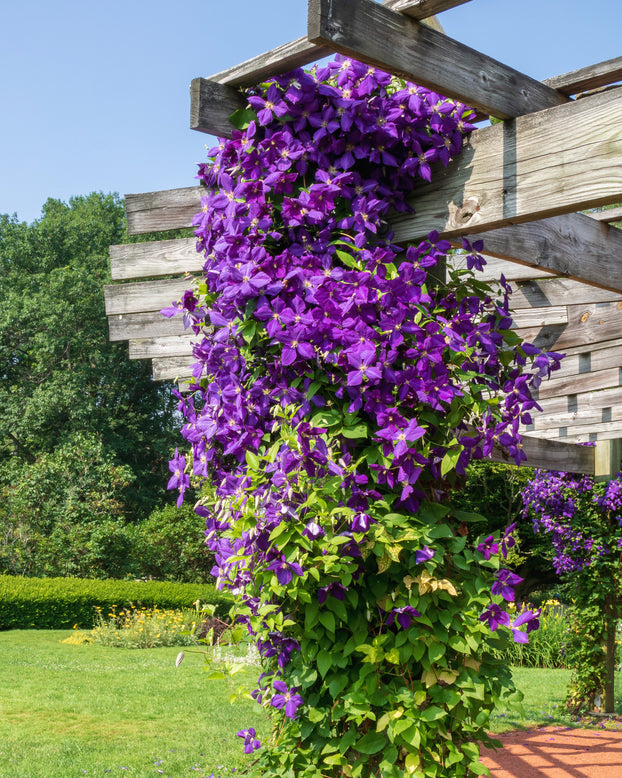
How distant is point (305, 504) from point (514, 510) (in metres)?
16.6

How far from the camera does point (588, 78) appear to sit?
2346 millimetres

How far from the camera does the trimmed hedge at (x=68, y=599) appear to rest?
13.8 m

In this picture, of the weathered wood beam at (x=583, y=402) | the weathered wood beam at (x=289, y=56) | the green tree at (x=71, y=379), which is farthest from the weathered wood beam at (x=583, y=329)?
the green tree at (x=71, y=379)

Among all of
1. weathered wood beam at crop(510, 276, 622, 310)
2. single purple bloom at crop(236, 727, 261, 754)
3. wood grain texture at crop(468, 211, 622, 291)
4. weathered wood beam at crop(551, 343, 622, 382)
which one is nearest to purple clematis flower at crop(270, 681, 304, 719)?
single purple bloom at crop(236, 727, 261, 754)

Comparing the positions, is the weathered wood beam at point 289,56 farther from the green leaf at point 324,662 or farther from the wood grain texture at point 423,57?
the green leaf at point 324,662

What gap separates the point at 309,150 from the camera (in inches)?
96.8

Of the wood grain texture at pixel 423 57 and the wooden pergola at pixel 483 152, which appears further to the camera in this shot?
the wooden pergola at pixel 483 152

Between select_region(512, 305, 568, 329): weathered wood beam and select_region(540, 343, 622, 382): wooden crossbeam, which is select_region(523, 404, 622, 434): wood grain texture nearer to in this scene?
select_region(540, 343, 622, 382): wooden crossbeam

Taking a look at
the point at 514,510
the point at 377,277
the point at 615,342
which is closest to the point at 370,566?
the point at 377,277

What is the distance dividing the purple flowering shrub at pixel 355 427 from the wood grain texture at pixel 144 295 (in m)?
1.32

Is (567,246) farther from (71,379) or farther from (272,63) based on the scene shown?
(71,379)

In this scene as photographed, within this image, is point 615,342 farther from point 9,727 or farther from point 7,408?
point 7,408

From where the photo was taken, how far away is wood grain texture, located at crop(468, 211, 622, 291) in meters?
2.75

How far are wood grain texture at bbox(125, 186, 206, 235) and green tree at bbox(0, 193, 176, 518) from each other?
781 inches
